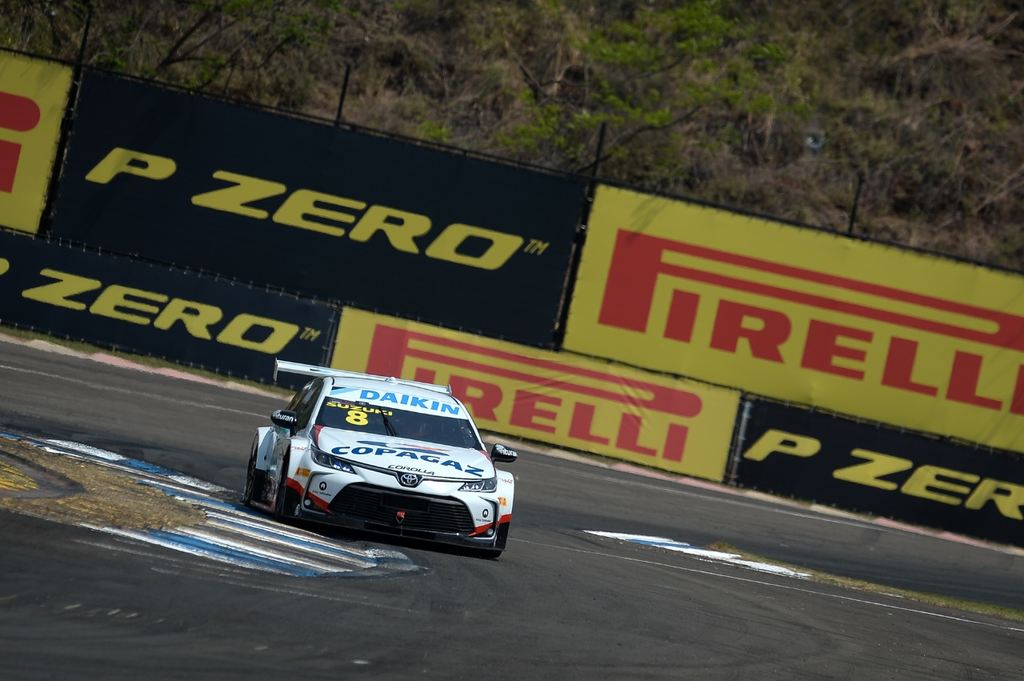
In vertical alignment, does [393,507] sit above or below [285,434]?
below

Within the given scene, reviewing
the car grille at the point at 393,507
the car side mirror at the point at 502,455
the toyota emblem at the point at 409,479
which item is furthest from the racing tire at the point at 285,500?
the car side mirror at the point at 502,455

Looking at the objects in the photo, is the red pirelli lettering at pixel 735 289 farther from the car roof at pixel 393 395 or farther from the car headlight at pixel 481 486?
the car headlight at pixel 481 486

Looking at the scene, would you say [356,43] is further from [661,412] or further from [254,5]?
[661,412]

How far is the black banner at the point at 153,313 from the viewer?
912 inches

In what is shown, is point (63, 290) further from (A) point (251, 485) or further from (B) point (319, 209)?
(A) point (251, 485)

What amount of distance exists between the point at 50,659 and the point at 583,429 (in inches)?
669

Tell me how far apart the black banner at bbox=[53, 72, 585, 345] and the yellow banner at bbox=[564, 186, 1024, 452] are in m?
1.10

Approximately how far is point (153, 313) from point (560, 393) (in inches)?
257

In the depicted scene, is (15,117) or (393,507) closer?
(393,507)

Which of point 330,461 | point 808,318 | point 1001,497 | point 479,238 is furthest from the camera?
point 479,238

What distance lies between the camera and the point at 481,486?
11.8m

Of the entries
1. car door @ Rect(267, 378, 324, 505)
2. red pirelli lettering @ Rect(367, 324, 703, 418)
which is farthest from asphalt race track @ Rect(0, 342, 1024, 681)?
red pirelli lettering @ Rect(367, 324, 703, 418)

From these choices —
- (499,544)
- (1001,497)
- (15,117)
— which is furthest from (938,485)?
(15,117)

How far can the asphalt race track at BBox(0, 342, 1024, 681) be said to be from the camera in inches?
272
